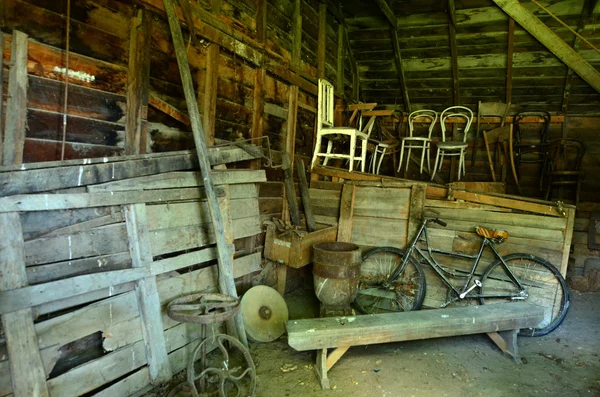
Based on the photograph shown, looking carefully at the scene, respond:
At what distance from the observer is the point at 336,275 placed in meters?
3.40

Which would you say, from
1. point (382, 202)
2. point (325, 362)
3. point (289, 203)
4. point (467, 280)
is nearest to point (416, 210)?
point (382, 202)

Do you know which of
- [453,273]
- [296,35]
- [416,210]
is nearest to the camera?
[453,273]

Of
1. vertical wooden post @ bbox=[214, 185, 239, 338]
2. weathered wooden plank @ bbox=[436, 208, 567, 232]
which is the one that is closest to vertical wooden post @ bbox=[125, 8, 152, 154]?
vertical wooden post @ bbox=[214, 185, 239, 338]

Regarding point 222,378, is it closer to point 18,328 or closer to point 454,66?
point 18,328

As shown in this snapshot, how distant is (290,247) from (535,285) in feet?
8.22

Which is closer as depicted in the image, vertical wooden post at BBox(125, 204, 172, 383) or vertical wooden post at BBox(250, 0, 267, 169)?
vertical wooden post at BBox(125, 204, 172, 383)

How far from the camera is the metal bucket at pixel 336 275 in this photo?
11.1 feet

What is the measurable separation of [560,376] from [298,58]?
4.15m

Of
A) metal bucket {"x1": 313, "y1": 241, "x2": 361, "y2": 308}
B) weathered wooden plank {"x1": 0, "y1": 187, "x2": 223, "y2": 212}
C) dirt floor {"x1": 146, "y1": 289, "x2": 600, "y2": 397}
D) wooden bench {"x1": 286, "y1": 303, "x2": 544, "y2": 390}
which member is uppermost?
weathered wooden plank {"x1": 0, "y1": 187, "x2": 223, "y2": 212}

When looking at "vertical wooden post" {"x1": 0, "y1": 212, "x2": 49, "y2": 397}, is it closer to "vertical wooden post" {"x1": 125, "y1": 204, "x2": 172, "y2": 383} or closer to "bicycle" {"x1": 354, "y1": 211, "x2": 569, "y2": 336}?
"vertical wooden post" {"x1": 125, "y1": 204, "x2": 172, "y2": 383}

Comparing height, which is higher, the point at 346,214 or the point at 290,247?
the point at 346,214

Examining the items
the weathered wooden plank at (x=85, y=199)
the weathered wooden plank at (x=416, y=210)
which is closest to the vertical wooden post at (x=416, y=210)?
the weathered wooden plank at (x=416, y=210)

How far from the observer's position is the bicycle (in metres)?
3.54

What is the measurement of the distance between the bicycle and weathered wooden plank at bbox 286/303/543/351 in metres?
0.44
